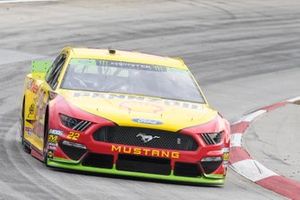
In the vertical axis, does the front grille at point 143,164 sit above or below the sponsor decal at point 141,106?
below

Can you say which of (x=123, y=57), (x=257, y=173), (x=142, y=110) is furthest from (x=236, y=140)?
(x=142, y=110)

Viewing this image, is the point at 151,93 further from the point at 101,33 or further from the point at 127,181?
the point at 101,33

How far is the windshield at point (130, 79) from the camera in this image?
1107 centimetres

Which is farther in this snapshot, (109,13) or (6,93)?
(109,13)

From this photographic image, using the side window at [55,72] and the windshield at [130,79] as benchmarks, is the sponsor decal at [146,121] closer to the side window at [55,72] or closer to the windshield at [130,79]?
the windshield at [130,79]

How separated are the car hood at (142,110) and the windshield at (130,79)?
21 centimetres

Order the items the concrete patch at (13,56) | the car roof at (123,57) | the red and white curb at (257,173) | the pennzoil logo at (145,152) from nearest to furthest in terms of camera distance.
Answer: the pennzoil logo at (145,152), the red and white curb at (257,173), the car roof at (123,57), the concrete patch at (13,56)

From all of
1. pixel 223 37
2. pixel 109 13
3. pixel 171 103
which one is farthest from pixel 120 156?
pixel 109 13

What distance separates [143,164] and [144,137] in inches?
10.5

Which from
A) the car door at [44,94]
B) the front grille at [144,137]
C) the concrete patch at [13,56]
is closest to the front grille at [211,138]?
the front grille at [144,137]

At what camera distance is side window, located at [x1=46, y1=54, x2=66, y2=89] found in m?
11.4

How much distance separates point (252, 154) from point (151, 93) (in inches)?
74.5

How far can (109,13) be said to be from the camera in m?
26.3

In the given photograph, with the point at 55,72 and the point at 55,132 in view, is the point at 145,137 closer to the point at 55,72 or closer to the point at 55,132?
the point at 55,132
